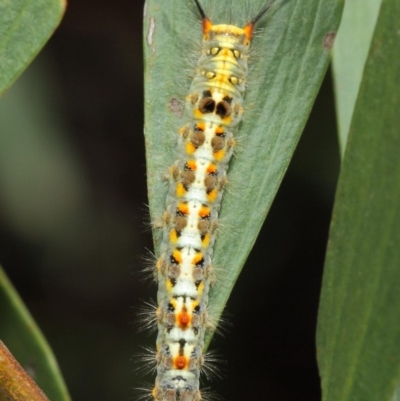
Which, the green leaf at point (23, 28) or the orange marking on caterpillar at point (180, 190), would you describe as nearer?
the green leaf at point (23, 28)

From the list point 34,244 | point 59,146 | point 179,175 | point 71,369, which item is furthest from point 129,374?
point 179,175

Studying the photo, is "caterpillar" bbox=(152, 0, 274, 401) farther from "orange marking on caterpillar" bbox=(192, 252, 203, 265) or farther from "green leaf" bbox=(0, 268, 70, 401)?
"green leaf" bbox=(0, 268, 70, 401)

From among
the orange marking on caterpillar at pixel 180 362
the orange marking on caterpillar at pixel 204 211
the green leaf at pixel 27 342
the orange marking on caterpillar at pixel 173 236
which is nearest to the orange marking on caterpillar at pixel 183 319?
the orange marking on caterpillar at pixel 180 362

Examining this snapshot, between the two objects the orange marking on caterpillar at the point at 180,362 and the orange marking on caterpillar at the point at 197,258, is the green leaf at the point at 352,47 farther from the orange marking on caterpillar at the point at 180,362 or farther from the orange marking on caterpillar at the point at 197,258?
the orange marking on caterpillar at the point at 180,362

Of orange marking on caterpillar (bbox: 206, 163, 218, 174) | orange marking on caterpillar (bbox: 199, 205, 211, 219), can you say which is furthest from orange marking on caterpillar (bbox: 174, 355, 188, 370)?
orange marking on caterpillar (bbox: 206, 163, 218, 174)

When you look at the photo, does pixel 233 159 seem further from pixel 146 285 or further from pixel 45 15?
pixel 146 285
